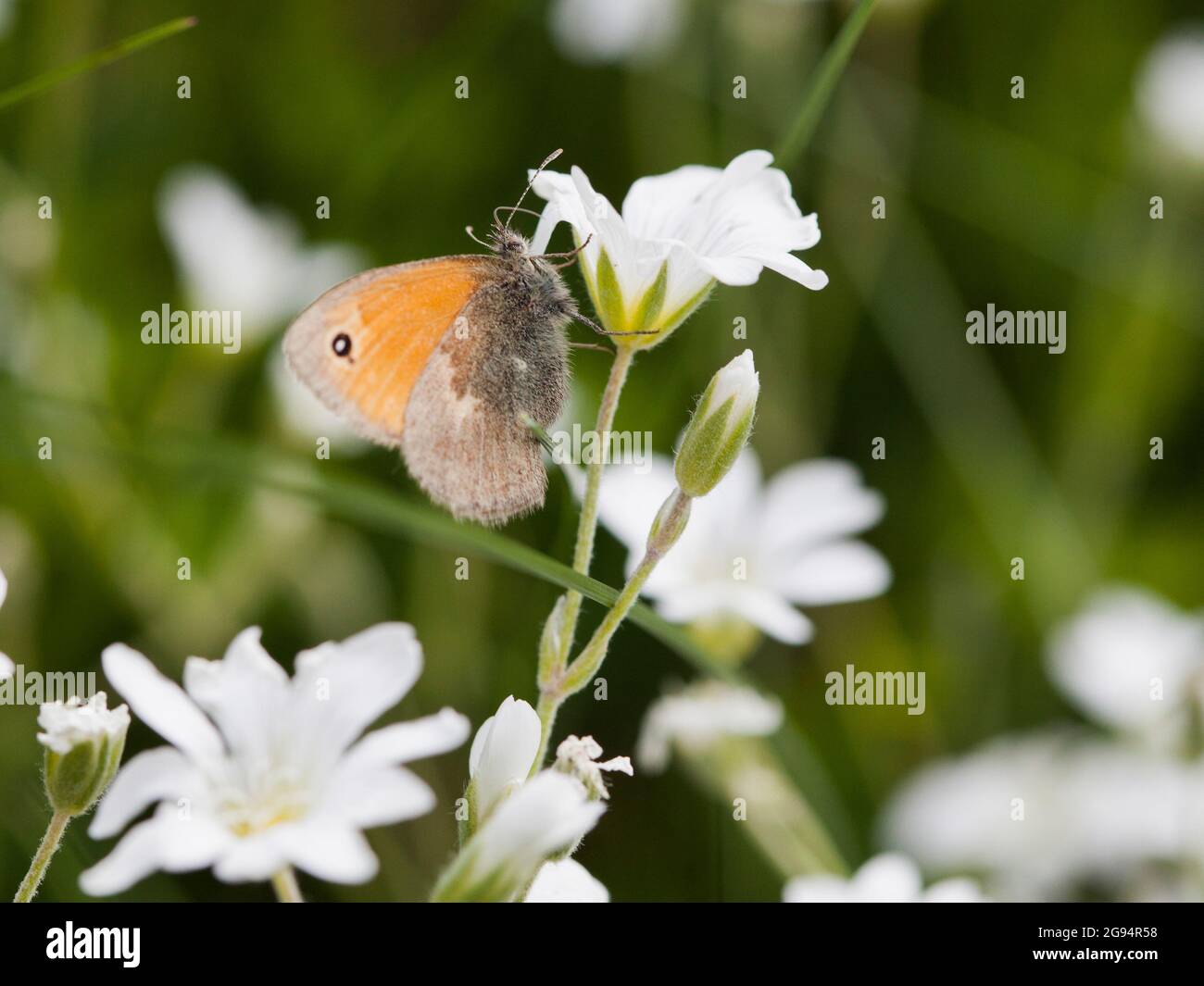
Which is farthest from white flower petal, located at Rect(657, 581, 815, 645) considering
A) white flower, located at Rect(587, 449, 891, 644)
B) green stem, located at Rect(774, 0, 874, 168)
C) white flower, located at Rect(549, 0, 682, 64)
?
white flower, located at Rect(549, 0, 682, 64)

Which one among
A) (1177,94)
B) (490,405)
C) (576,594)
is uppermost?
(1177,94)

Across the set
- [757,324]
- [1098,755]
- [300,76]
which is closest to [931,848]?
[1098,755]

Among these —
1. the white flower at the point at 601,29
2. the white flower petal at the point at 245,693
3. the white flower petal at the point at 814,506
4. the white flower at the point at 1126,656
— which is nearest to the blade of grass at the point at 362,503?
the white flower petal at the point at 245,693

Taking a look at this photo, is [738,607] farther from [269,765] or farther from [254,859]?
[254,859]

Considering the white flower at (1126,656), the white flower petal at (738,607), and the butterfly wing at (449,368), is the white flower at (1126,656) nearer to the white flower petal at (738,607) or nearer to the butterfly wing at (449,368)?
the white flower petal at (738,607)

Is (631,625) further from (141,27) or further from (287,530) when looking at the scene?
(141,27)

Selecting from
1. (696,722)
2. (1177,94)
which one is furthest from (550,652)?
(1177,94)
